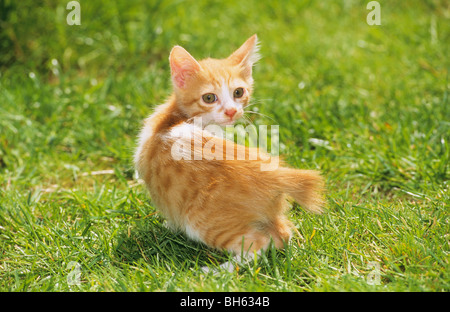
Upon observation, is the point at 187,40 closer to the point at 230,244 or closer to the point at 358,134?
the point at 358,134

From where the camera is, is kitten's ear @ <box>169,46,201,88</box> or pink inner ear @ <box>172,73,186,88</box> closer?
kitten's ear @ <box>169,46,201,88</box>

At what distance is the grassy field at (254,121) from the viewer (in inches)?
95.0

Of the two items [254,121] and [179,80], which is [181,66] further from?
[254,121]

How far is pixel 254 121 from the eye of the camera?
392cm

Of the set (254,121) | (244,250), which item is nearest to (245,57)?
(254,121)

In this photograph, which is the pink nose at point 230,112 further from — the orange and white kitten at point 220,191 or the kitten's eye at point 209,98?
the kitten's eye at point 209,98

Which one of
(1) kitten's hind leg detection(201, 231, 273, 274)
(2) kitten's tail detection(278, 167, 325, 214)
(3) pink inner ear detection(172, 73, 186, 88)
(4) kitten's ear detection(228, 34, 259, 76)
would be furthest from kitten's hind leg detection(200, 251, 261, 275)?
(4) kitten's ear detection(228, 34, 259, 76)

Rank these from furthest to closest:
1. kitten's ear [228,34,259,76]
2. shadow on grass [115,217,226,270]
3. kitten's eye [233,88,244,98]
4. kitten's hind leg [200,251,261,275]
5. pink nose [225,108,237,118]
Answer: kitten's ear [228,34,259,76] < kitten's eye [233,88,244,98] < pink nose [225,108,237,118] < shadow on grass [115,217,226,270] < kitten's hind leg [200,251,261,275]

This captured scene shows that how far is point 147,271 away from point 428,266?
4.36ft

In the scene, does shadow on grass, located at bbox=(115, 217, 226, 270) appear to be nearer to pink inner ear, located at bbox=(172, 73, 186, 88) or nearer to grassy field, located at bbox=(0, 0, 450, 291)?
grassy field, located at bbox=(0, 0, 450, 291)

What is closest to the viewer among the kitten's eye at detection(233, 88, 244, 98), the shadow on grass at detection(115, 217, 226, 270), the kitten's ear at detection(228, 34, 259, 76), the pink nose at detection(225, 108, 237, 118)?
the shadow on grass at detection(115, 217, 226, 270)

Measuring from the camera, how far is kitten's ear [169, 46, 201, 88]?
2795mm
